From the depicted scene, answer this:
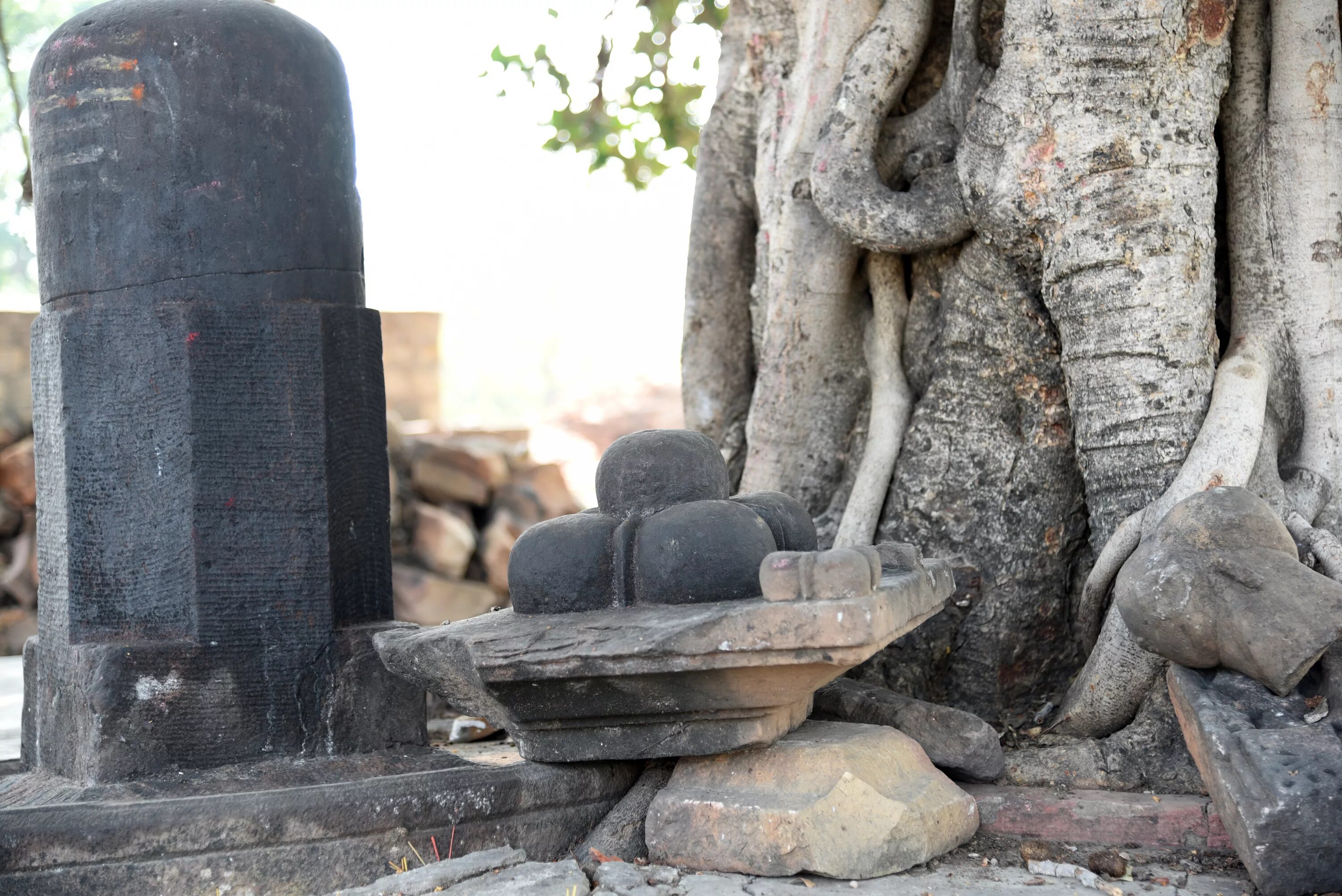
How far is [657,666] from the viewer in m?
2.46

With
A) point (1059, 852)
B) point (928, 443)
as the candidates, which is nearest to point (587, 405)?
point (928, 443)

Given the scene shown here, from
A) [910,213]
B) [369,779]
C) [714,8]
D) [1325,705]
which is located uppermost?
[714,8]

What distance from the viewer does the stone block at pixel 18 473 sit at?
781 cm

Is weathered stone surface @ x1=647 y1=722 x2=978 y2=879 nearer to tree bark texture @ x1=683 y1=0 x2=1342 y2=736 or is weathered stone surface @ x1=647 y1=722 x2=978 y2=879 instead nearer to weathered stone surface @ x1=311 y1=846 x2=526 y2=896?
weathered stone surface @ x1=311 y1=846 x2=526 y2=896

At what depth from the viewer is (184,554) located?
288 centimetres

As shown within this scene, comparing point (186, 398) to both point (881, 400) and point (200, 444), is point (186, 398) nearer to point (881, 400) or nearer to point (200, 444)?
point (200, 444)

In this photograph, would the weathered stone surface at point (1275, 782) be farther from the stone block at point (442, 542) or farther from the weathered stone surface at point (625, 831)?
the stone block at point (442, 542)

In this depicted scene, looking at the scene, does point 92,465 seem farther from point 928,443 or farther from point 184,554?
point 928,443

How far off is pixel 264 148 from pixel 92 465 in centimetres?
88

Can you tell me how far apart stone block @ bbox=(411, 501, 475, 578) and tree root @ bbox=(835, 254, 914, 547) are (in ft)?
15.8

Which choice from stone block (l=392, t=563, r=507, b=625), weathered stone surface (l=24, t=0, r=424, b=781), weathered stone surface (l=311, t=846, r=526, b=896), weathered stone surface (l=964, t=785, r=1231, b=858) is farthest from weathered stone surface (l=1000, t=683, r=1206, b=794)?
stone block (l=392, t=563, r=507, b=625)

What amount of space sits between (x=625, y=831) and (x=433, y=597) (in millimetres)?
5477

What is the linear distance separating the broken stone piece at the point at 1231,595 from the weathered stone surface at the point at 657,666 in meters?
0.50

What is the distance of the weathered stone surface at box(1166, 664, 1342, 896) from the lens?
227cm
